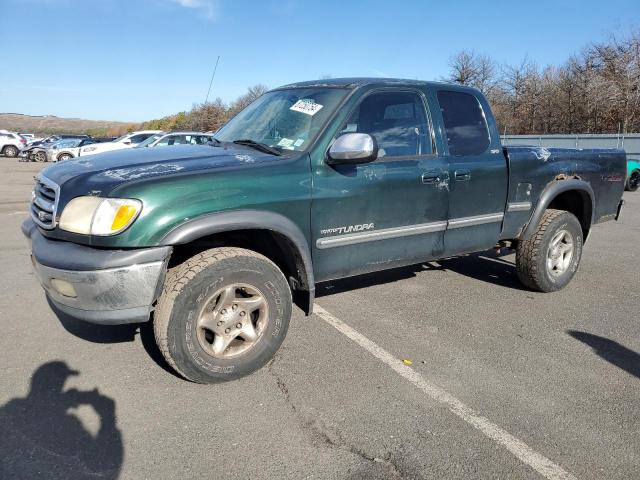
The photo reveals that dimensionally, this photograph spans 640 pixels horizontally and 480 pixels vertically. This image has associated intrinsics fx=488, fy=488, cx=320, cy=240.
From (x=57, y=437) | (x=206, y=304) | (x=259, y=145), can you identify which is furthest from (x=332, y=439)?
(x=259, y=145)

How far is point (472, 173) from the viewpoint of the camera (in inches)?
164

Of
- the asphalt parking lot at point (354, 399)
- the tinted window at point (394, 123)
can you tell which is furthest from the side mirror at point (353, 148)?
the asphalt parking lot at point (354, 399)

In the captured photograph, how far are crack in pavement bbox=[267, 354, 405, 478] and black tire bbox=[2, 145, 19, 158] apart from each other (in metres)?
38.7

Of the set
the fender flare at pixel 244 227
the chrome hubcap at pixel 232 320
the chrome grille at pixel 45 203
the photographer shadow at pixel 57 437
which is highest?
the chrome grille at pixel 45 203

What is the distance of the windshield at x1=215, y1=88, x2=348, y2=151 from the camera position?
3.54 metres

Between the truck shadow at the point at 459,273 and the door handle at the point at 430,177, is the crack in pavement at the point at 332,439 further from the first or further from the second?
the truck shadow at the point at 459,273

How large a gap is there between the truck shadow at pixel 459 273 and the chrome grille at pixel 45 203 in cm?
261

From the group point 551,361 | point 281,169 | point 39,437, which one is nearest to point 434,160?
point 281,169

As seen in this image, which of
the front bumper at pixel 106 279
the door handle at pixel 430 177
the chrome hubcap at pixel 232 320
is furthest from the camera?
the door handle at pixel 430 177

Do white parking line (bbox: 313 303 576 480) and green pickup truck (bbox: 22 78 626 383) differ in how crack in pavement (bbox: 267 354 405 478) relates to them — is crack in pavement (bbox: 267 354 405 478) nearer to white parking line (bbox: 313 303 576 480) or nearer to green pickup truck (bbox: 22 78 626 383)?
green pickup truck (bbox: 22 78 626 383)

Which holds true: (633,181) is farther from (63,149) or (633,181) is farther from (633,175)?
(63,149)

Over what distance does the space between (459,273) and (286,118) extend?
3115 millimetres

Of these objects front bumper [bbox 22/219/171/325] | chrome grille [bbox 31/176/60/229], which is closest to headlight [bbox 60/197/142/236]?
front bumper [bbox 22/219/171/325]

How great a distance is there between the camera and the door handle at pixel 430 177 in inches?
152
